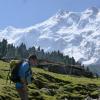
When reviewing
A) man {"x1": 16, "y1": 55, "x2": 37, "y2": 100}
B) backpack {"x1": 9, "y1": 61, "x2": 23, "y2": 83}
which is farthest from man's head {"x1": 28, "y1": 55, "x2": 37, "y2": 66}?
backpack {"x1": 9, "y1": 61, "x2": 23, "y2": 83}

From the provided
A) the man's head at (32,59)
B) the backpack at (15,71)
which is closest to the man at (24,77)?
the man's head at (32,59)

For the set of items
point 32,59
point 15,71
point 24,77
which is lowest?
point 24,77

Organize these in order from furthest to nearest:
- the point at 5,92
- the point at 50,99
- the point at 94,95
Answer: the point at 94,95
the point at 50,99
the point at 5,92

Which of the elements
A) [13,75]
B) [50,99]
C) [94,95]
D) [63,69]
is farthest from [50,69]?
[13,75]

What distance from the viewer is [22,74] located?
76.5 ft

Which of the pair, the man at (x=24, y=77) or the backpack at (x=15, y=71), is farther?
the backpack at (x=15, y=71)

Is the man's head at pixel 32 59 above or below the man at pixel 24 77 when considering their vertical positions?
above

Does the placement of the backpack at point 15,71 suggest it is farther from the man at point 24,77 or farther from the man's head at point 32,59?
the man's head at point 32,59

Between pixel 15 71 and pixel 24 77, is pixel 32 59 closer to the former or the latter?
pixel 24 77

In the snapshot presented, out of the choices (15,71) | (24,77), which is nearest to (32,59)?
(24,77)

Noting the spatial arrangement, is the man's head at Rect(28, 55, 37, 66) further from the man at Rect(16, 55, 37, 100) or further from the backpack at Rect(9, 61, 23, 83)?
the backpack at Rect(9, 61, 23, 83)

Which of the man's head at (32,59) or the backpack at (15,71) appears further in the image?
the backpack at (15,71)

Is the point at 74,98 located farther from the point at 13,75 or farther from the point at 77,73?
the point at 77,73

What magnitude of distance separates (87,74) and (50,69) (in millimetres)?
35658
